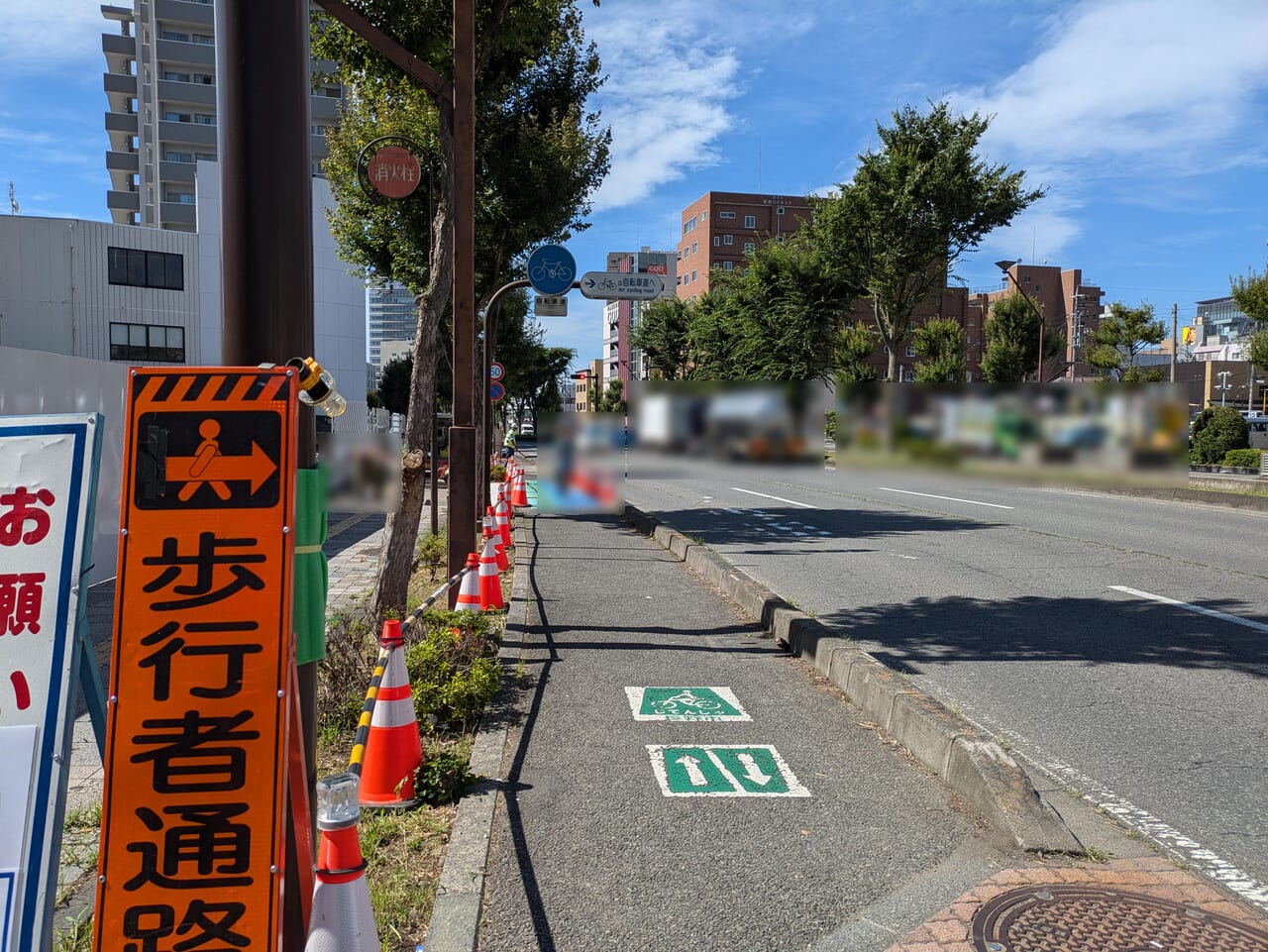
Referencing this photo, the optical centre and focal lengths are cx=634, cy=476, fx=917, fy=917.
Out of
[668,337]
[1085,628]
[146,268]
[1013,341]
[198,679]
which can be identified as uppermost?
[146,268]

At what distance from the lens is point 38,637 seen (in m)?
2.31

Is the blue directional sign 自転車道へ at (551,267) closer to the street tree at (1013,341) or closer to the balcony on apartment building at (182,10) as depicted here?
the street tree at (1013,341)

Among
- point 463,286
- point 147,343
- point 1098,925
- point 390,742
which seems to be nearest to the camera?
point 1098,925

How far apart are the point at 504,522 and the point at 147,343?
103 feet

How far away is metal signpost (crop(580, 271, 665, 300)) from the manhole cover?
25.2ft

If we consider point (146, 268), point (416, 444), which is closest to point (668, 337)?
point (146, 268)

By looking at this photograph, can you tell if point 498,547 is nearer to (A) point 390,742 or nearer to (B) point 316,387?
(A) point 390,742

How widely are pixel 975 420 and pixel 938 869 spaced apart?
4.19 metres

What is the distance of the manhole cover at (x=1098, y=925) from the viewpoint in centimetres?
293

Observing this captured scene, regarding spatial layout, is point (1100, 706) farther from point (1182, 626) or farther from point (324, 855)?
point (324, 855)

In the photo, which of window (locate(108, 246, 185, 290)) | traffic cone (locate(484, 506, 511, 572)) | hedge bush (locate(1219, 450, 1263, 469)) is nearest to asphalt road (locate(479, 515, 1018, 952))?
traffic cone (locate(484, 506, 511, 572))

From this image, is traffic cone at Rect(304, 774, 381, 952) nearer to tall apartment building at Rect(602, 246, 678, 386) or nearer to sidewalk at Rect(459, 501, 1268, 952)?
sidewalk at Rect(459, 501, 1268, 952)

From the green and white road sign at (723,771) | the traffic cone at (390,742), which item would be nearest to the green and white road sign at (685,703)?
the green and white road sign at (723,771)

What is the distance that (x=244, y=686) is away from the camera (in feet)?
7.44
